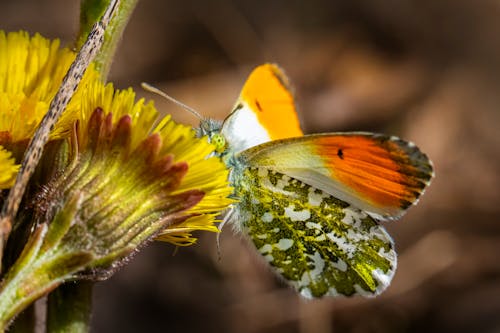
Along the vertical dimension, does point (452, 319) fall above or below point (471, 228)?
below

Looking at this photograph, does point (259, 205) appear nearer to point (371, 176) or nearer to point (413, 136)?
point (371, 176)

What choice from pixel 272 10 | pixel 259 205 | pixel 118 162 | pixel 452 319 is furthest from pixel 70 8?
pixel 118 162

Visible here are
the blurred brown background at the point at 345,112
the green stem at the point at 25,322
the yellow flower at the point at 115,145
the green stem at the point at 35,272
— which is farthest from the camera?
the blurred brown background at the point at 345,112

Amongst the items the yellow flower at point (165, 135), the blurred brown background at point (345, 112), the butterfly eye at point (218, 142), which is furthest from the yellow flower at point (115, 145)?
the blurred brown background at point (345, 112)

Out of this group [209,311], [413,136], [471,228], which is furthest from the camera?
[413,136]

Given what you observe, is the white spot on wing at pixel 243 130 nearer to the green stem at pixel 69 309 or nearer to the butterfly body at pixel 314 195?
the butterfly body at pixel 314 195

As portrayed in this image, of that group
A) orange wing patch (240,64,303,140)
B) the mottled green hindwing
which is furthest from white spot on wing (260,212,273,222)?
orange wing patch (240,64,303,140)

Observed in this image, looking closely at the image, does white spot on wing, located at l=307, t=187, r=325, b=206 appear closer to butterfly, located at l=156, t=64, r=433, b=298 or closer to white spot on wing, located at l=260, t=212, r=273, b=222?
butterfly, located at l=156, t=64, r=433, b=298

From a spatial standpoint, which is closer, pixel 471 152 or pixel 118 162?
pixel 118 162
